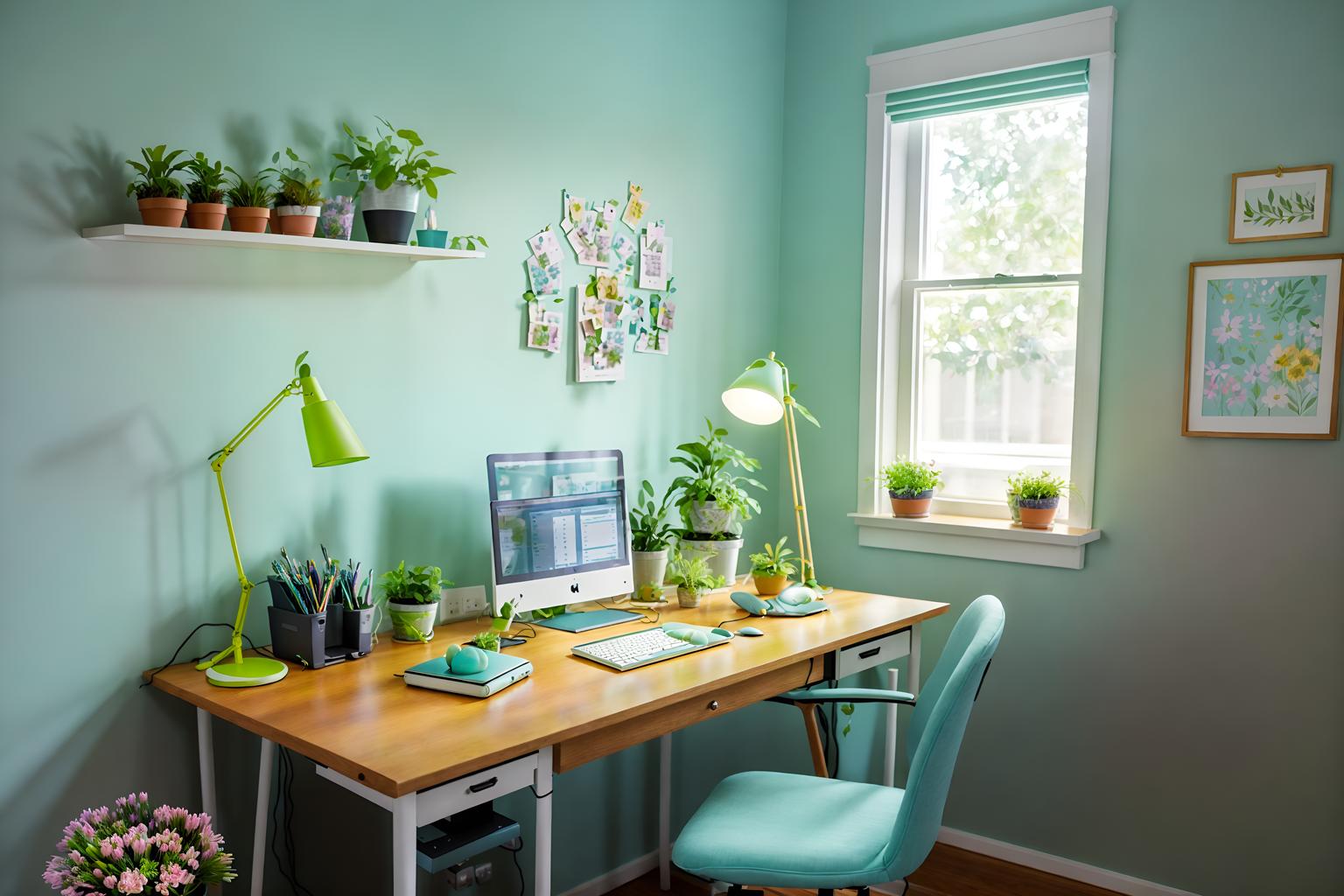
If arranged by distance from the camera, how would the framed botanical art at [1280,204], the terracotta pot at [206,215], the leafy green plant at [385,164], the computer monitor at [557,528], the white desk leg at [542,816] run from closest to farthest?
1. the white desk leg at [542,816]
2. the terracotta pot at [206,215]
3. the leafy green plant at [385,164]
4. the computer monitor at [557,528]
5. the framed botanical art at [1280,204]

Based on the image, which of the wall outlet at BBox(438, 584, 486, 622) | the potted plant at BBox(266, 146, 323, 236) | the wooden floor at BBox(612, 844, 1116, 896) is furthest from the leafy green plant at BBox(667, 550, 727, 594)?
the potted plant at BBox(266, 146, 323, 236)

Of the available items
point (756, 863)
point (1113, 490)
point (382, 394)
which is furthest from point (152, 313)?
point (1113, 490)

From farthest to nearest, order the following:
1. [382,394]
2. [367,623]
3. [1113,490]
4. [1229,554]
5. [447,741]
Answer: [1113,490] < [1229,554] < [382,394] < [367,623] < [447,741]

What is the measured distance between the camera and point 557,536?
8.18 feet

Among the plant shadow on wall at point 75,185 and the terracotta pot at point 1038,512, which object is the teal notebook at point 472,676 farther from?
the terracotta pot at point 1038,512

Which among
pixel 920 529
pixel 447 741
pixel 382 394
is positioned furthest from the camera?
pixel 920 529

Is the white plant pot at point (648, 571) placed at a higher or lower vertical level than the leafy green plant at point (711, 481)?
lower

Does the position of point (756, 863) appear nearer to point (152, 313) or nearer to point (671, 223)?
point (152, 313)

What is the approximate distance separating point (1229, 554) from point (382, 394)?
84.3 inches

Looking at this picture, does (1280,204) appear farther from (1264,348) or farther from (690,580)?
(690,580)

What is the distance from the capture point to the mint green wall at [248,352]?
1814 mm

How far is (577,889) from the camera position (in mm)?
2834

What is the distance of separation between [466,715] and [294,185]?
104 cm

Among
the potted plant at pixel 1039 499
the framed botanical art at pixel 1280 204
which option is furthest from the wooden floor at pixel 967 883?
the framed botanical art at pixel 1280 204
